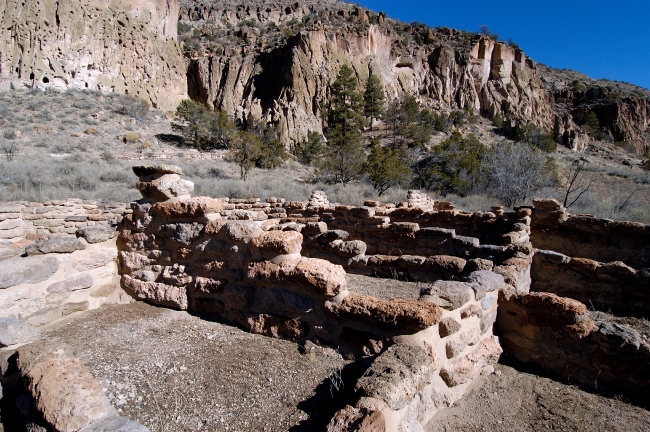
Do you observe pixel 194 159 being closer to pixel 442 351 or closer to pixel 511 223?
pixel 511 223

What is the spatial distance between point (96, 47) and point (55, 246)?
125 feet

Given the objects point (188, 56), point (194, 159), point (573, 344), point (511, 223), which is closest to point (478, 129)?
point (194, 159)

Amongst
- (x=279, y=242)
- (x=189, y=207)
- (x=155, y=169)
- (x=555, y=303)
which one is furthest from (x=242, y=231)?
(x=555, y=303)

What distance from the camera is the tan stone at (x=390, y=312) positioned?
90.7 inches

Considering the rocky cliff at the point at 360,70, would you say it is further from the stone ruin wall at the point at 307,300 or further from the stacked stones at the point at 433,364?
the stacked stones at the point at 433,364

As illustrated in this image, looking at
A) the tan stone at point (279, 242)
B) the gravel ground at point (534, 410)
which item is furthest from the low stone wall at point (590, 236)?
the tan stone at point (279, 242)

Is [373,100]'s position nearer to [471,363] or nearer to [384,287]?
[384,287]

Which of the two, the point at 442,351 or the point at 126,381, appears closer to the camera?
the point at 126,381

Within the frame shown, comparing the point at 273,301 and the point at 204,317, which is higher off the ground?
the point at 273,301

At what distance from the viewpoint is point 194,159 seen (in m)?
23.1

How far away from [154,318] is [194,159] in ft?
70.9

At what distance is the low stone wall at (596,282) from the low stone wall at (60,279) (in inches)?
224

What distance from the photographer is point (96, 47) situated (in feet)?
106

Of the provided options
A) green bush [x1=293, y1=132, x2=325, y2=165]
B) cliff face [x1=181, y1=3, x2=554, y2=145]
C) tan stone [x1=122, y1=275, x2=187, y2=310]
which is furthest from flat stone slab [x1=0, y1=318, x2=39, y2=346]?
cliff face [x1=181, y1=3, x2=554, y2=145]
